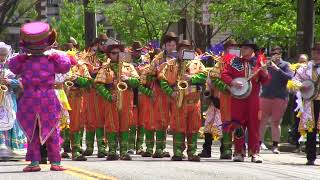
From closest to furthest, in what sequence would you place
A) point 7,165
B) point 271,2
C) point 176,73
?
point 7,165, point 176,73, point 271,2

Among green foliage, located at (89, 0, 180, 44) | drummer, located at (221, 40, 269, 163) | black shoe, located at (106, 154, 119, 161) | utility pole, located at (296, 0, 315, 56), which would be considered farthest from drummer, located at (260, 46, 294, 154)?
green foliage, located at (89, 0, 180, 44)

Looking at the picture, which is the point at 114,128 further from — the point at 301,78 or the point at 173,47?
the point at 301,78

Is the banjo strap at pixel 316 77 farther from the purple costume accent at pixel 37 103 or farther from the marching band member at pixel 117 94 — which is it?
the purple costume accent at pixel 37 103

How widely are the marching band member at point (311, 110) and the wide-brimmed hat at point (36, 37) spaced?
455 centimetres

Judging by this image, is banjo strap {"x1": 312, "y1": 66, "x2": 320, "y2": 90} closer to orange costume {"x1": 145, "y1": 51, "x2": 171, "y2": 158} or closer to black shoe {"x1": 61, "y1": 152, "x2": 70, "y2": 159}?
orange costume {"x1": 145, "y1": 51, "x2": 171, "y2": 158}

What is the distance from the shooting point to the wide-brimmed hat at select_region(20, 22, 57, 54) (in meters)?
12.1

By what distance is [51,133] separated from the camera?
480 inches

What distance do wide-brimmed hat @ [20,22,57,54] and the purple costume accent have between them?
0.13m

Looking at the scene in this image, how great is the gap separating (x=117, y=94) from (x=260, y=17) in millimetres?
14089

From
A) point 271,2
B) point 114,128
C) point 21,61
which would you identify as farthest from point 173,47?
point 271,2

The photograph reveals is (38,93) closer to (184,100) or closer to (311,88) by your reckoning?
(184,100)

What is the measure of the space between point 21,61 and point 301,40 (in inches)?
345

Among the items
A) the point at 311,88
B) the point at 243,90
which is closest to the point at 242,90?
the point at 243,90

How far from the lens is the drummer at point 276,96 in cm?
1739
